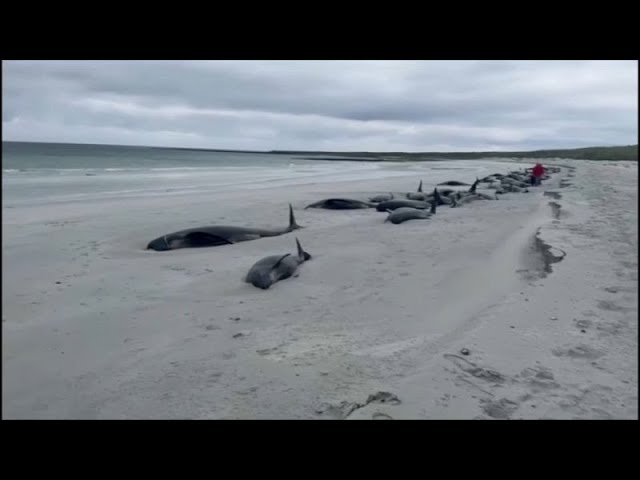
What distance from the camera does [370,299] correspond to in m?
6.04

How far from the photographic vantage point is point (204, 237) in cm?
961

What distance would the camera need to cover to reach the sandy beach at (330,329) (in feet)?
11.4

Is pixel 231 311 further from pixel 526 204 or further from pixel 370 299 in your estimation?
pixel 526 204

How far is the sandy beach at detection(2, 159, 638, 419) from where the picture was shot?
3467 mm

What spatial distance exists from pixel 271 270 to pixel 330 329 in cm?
206

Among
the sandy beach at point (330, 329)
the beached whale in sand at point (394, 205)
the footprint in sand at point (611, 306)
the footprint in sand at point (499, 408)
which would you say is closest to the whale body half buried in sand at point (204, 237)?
the sandy beach at point (330, 329)

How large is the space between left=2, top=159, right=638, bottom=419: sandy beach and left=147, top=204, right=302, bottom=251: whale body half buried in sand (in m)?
0.39

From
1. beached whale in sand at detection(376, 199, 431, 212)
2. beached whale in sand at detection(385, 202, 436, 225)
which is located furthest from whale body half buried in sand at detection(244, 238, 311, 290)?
beached whale in sand at detection(376, 199, 431, 212)

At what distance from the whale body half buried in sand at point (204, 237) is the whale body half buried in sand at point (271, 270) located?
8.13ft

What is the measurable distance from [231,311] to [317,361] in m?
1.70

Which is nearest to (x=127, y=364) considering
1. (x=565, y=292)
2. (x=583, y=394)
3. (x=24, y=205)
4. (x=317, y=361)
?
(x=317, y=361)

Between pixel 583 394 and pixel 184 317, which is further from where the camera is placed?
pixel 184 317

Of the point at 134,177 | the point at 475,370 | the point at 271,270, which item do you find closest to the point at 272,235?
the point at 271,270

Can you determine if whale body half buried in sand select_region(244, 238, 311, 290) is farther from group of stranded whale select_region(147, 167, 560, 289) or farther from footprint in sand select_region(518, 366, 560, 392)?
footprint in sand select_region(518, 366, 560, 392)
